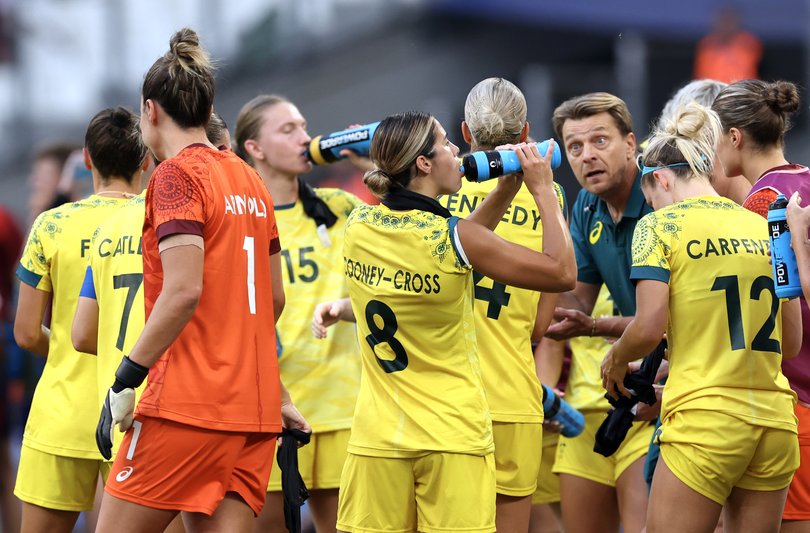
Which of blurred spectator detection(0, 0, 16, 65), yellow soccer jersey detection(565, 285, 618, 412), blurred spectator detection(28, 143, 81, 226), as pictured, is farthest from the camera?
blurred spectator detection(0, 0, 16, 65)

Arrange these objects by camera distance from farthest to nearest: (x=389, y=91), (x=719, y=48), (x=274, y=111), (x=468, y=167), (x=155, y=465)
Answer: (x=389, y=91)
(x=719, y=48)
(x=274, y=111)
(x=468, y=167)
(x=155, y=465)

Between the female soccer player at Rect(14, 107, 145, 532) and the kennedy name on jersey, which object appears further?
the female soccer player at Rect(14, 107, 145, 532)

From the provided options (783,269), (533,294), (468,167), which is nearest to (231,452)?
(468,167)

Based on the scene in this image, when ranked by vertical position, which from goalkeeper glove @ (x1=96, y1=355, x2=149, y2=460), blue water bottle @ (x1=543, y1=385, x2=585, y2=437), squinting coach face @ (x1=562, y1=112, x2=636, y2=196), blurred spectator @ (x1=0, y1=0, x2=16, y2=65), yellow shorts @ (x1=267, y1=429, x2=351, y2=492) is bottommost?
yellow shorts @ (x1=267, y1=429, x2=351, y2=492)

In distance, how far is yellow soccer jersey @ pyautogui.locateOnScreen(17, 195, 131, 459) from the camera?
5.61 meters

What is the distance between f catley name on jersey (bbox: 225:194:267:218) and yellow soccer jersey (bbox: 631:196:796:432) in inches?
55.7

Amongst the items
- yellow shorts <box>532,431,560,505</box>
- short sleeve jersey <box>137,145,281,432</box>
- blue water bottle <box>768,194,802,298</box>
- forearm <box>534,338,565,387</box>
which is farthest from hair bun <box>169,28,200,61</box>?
yellow shorts <box>532,431,560,505</box>

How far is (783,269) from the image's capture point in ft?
14.4

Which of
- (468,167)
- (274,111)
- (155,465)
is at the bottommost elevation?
(155,465)

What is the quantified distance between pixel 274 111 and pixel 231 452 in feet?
8.44

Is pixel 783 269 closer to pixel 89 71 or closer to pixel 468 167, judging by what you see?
pixel 468 167

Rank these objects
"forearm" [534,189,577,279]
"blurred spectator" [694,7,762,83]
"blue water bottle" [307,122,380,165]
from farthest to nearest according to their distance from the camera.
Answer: "blurred spectator" [694,7,762,83] → "blue water bottle" [307,122,380,165] → "forearm" [534,189,577,279]

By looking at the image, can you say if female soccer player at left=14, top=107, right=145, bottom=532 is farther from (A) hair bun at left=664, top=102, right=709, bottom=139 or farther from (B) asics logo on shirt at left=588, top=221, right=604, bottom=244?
(A) hair bun at left=664, top=102, right=709, bottom=139

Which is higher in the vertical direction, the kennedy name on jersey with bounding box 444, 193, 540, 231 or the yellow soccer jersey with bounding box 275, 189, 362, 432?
the kennedy name on jersey with bounding box 444, 193, 540, 231
